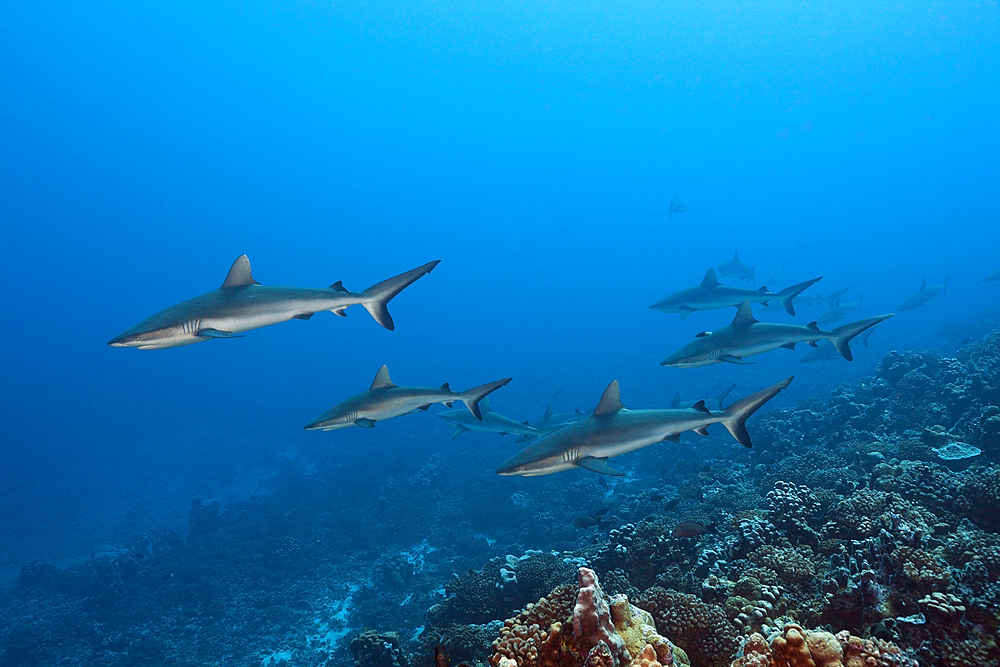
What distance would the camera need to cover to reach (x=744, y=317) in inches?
290

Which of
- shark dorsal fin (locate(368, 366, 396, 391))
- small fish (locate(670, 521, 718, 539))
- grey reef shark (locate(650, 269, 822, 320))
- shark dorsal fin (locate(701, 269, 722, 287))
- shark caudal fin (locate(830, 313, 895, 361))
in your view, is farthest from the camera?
→ shark dorsal fin (locate(701, 269, 722, 287))

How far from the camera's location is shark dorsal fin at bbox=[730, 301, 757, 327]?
7285mm

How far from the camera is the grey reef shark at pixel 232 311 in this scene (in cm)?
473

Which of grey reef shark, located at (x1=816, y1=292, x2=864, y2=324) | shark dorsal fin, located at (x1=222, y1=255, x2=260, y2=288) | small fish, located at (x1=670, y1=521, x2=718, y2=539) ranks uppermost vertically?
shark dorsal fin, located at (x1=222, y1=255, x2=260, y2=288)

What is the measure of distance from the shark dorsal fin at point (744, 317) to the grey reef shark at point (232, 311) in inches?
212

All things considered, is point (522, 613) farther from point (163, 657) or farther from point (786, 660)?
point (163, 657)

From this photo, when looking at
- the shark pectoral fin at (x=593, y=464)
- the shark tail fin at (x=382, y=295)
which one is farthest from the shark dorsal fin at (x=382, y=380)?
the shark pectoral fin at (x=593, y=464)

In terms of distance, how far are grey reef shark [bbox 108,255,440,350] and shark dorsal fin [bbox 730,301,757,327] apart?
17.7ft

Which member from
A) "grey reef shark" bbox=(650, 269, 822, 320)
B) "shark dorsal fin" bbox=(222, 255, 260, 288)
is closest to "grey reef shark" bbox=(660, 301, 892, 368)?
"grey reef shark" bbox=(650, 269, 822, 320)

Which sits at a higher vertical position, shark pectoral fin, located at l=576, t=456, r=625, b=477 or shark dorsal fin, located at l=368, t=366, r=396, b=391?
shark dorsal fin, located at l=368, t=366, r=396, b=391

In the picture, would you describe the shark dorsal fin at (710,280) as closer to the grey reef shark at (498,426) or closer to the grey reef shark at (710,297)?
the grey reef shark at (710,297)

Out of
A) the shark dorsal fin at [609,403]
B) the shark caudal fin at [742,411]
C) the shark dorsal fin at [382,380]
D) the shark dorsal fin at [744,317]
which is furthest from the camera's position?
the shark dorsal fin at [744,317]

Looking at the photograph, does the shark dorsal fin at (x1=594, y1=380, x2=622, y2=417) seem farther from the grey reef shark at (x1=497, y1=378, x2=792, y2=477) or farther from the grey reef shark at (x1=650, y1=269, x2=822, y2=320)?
the grey reef shark at (x1=650, y1=269, x2=822, y2=320)

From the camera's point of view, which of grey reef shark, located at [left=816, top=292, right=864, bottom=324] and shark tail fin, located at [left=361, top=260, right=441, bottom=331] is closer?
shark tail fin, located at [left=361, top=260, right=441, bottom=331]
